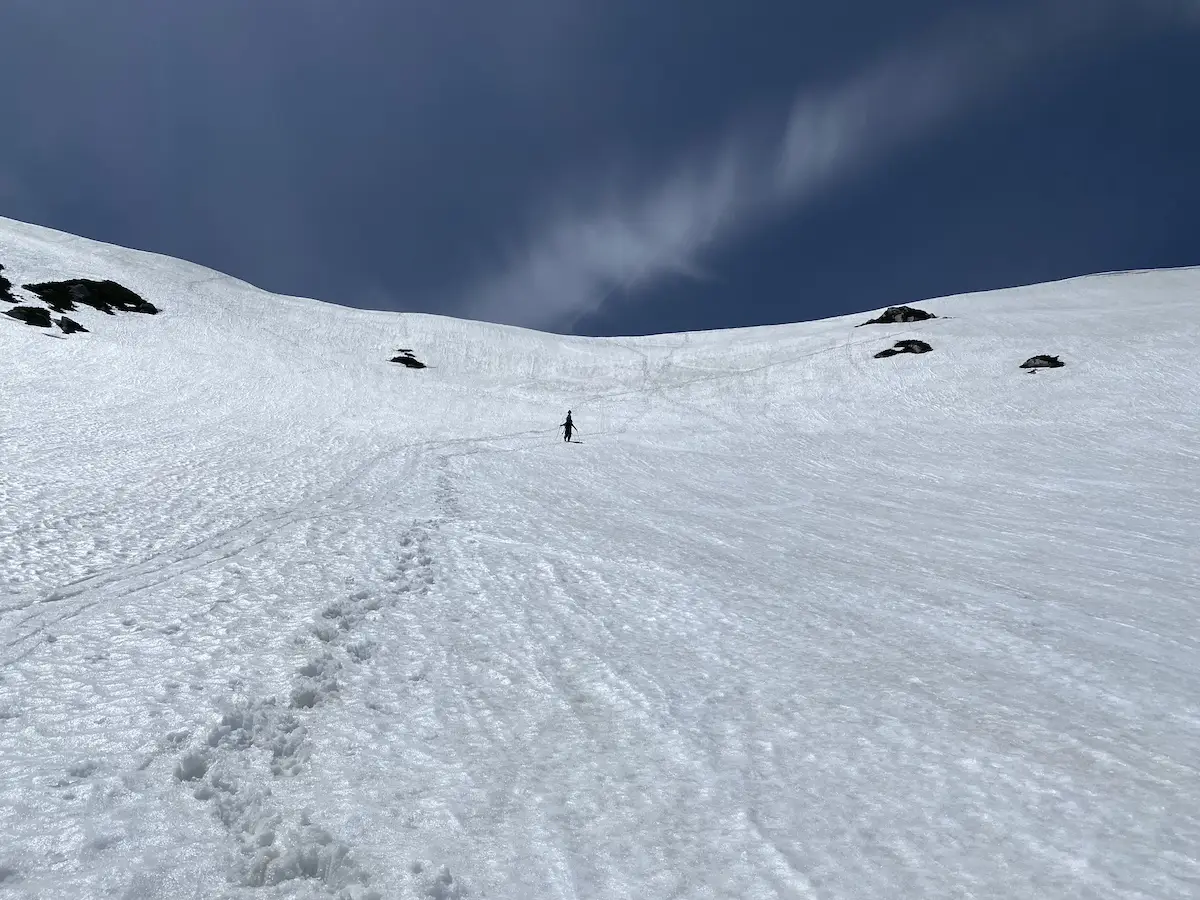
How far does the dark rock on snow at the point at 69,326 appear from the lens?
35594 mm

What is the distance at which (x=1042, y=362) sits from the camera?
3391 centimetres

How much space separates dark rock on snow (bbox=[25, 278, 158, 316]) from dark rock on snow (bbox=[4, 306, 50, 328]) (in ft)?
13.4

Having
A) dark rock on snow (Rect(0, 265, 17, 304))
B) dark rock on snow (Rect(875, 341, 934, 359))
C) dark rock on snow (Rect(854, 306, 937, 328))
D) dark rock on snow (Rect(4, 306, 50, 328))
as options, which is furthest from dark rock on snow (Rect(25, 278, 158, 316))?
dark rock on snow (Rect(854, 306, 937, 328))

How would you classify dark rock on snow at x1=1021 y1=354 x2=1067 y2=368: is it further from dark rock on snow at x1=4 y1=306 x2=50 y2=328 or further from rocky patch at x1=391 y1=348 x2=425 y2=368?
dark rock on snow at x1=4 y1=306 x2=50 y2=328

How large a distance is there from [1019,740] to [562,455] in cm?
1825

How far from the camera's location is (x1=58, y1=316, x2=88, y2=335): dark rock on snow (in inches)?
1401

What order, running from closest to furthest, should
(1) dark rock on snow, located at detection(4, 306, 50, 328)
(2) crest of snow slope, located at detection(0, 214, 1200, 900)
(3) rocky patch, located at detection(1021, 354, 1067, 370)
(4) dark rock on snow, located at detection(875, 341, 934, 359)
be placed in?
(2) crest of snow slope, located at detection(0, 214, 1200, 900) → (3) rocky patch, located at detection(1021, 354, 1067, 370) → (1) dark rock on snow, located at detection(4, 306, 50, 328) → (4) dark rock on snow, located at detection(875, 341, 934, 359)

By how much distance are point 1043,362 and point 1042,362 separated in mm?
44

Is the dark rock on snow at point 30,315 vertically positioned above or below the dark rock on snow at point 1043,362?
below

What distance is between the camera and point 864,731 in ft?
Result: 15.8

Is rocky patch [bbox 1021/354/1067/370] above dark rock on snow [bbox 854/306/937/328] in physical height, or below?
below

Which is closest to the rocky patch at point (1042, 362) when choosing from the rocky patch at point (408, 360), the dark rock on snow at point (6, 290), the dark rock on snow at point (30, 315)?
the rocky patch at point (408, 360)

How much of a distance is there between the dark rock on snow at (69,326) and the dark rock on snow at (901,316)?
49.7 meters

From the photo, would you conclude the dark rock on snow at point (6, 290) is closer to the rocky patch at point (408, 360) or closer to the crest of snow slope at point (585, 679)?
the rocky patch at point (408, 360)
